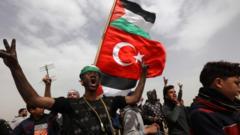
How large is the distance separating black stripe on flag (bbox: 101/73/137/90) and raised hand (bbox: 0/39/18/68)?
2551mm

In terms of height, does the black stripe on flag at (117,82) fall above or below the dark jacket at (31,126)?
above

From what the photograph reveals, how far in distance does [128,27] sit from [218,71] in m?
3.58

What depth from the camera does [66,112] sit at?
3893mm

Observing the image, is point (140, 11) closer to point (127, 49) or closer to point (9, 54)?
point (127, 49)

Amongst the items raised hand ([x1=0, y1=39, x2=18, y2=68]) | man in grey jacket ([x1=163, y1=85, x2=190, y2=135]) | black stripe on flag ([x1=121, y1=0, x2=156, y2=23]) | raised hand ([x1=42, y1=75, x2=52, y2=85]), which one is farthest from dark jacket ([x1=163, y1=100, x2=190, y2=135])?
raised hand ([x1=0, y1=39, x2=18, y2=68])

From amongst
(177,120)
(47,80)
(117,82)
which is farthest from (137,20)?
(47,80)

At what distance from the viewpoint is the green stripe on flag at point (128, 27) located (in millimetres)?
6528

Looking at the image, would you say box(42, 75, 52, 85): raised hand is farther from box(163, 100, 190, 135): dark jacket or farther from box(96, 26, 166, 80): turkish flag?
box(163, 100, 190, 135): dark jacket

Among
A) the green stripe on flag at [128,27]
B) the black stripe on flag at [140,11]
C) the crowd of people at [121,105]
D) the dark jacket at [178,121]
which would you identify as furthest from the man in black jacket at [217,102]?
the black stripe on flag at [140,11]

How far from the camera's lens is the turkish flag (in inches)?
234

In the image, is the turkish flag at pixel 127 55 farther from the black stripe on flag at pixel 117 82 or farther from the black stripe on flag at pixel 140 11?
the black stripe on flag at pixel 140 11

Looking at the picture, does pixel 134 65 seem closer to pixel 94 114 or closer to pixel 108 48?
pixel 108 48

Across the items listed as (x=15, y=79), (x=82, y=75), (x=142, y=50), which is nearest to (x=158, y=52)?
(x=142, y=50)

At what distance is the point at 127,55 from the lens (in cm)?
614
